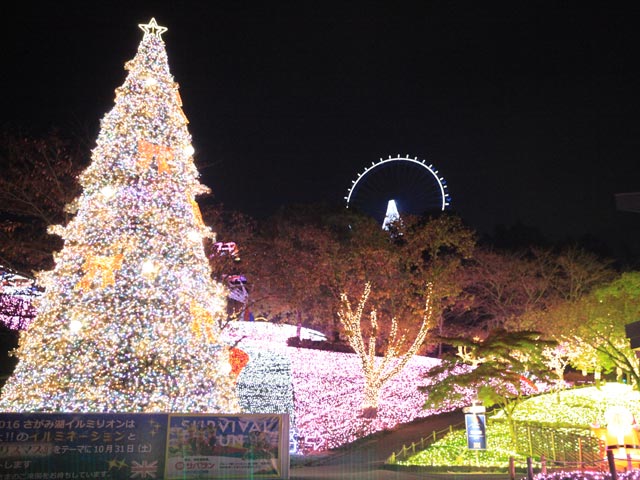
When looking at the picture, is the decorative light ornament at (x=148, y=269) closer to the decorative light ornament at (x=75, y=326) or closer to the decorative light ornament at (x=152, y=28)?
the decorative light ornament at (x=75, y=326)

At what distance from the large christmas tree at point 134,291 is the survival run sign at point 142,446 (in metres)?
2.51

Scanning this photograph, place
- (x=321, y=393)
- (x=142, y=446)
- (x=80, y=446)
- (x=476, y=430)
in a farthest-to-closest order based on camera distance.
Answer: (x=321, y=393) → (x=476, y=430) → (x=142, y=446) → (x=80, y=446)

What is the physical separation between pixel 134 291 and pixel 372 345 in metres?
13.8

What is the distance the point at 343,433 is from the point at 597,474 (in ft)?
40.3

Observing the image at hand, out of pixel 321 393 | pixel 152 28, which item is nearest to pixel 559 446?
pixel 321 393

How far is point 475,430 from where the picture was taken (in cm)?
1423

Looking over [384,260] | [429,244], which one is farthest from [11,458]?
[429,244]

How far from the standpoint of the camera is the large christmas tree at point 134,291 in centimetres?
1126

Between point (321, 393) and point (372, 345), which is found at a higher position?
point (372, 345)

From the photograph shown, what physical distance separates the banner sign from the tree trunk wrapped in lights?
30.2 ft

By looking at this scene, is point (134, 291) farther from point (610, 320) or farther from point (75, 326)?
point (610, 320)

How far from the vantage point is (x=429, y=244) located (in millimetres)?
25438

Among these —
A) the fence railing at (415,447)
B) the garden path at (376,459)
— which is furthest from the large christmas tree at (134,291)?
the fence railing at (415,447)

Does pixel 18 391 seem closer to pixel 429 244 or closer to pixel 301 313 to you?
pixel 429 244
